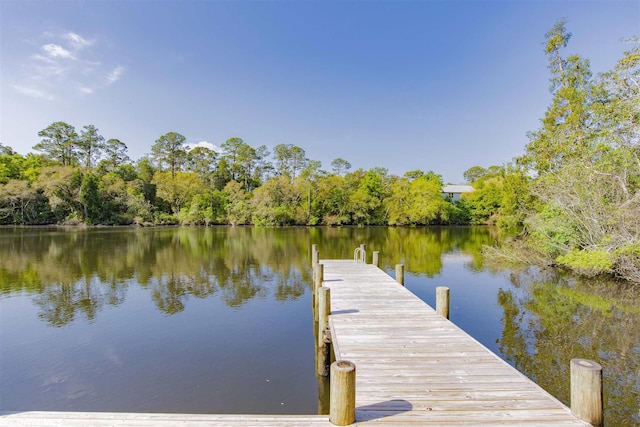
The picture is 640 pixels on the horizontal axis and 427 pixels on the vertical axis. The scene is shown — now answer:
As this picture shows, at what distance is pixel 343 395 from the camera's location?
124 inches

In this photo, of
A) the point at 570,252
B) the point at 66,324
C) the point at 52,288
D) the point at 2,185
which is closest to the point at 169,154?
the point at 2,185

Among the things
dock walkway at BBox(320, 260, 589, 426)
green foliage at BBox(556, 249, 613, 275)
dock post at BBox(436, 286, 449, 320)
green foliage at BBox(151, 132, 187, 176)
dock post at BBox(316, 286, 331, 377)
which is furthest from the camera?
green foliage at BBox(151, 132, 187, 176)

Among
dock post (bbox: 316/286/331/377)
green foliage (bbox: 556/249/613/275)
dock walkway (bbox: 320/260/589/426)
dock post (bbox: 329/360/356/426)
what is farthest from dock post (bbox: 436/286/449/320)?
green foliage (bbox: 556/249/613/275)

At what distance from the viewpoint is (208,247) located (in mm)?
25500

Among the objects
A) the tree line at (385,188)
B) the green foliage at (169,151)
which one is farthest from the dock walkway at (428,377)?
the green foliage at (169,151)

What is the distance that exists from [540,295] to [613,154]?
19.6ft

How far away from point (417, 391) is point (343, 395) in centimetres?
112

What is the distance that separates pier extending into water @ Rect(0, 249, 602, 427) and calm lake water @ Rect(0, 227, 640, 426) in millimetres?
1773

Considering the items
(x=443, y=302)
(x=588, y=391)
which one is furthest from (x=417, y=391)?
(x=443, y=302)

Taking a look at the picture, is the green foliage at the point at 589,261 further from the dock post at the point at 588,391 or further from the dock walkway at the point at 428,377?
the dock post at the point at 588,391

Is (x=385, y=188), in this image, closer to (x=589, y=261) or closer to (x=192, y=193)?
(x=192, y=193)

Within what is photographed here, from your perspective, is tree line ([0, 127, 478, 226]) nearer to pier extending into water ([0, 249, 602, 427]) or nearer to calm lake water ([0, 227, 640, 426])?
calm lake water ([0, 227, 640, 426])

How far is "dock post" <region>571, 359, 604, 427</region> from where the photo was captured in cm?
314

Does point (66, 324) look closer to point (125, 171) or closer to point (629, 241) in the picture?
point (629, 241)
